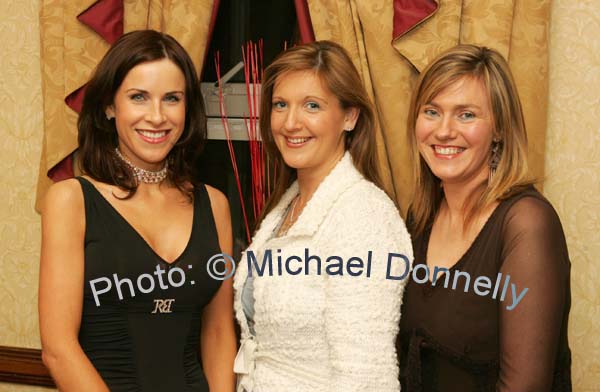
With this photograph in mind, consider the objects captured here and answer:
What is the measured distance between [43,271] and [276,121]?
2.35 ft

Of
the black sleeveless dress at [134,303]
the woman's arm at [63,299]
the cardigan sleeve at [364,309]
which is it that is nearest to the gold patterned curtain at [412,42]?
the cardigan sleeve at [364,309]

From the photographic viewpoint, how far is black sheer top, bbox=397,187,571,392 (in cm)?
153

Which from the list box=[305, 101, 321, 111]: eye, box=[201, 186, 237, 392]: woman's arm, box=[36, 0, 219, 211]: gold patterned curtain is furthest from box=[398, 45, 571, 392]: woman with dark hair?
box=[36, 0, 219, 211]: gold patterned curtain

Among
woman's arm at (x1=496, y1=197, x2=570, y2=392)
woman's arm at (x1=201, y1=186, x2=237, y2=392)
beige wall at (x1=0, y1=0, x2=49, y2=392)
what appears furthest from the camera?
beige wall at (x1=0, y1=0, x2=49, y2=392)

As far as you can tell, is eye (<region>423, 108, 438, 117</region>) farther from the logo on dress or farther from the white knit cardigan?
the logo on dress

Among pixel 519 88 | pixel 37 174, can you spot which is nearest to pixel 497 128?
pixel 519 88

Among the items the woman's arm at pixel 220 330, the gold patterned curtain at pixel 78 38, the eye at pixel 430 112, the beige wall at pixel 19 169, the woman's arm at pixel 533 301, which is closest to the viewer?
the woman's arm at pixel 533 301

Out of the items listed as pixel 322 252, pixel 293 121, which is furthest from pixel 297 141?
pixel 322 252

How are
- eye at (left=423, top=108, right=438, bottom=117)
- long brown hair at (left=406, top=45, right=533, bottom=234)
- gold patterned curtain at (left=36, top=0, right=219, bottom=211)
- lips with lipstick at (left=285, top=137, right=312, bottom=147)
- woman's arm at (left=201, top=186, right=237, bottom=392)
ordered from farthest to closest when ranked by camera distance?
gold patterned curtain at (left=36, top=0, right=219, bottom=211), woman's arm at (left=201, top=186, right=237, bottom=392), lips with lipstick at (left=285, top=137, right=312, bottom=147), eye at (left=423, top=108, right=438, bottom=117), long brown hair at (left=406, top=45, right=533, bottom=234)

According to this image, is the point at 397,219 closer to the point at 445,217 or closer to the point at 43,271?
the point at 445,217

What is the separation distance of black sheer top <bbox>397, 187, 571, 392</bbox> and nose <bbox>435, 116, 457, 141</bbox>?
8.1 inches

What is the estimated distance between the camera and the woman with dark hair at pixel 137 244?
1729mm

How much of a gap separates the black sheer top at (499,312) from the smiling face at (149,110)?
2.44 feet

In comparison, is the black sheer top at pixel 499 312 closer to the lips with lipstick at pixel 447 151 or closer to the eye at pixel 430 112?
the lips with lipstick at pixel 447 151
